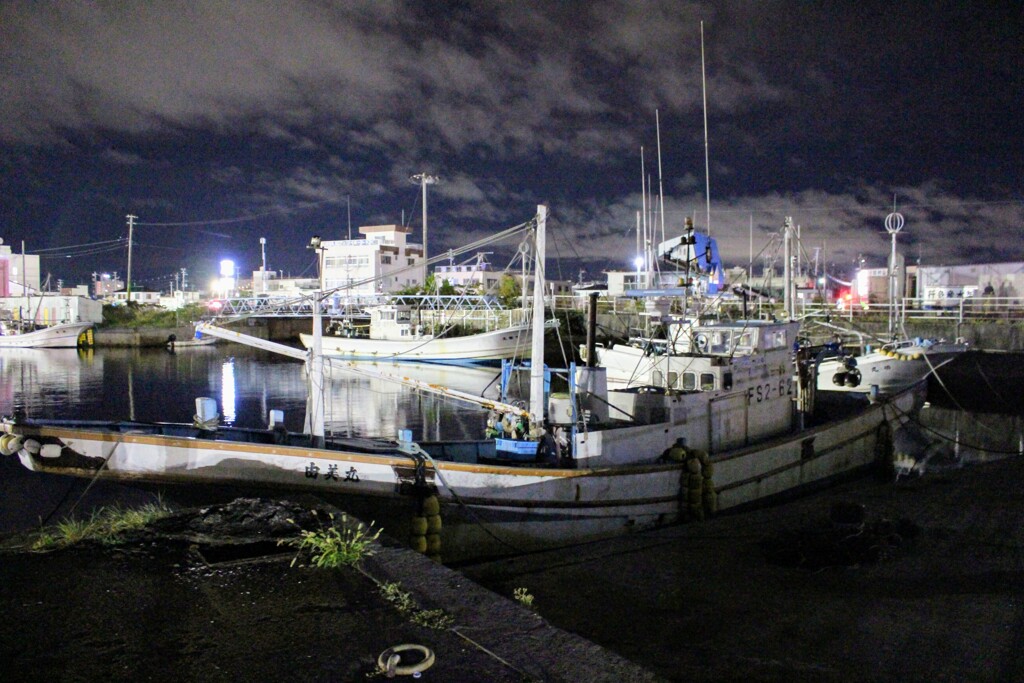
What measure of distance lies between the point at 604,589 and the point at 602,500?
3235 mm

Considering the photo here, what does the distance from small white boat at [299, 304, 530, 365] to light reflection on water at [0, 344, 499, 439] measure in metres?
2.39

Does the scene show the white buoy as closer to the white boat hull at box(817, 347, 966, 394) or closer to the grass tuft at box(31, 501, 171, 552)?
the grass tuft at box(31, 501, 171, 552)

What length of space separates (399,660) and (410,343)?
55331mm

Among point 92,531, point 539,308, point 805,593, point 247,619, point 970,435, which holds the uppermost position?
point 539,308

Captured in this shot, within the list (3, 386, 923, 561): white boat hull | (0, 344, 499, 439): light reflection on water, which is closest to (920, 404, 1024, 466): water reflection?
(3, 386, 923, 561): white boat hull

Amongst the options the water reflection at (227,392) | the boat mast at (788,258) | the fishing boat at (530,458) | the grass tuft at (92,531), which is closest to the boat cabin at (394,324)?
the water reflection at (227,392)

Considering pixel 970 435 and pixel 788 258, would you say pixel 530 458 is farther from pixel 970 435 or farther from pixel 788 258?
pixel 970 435

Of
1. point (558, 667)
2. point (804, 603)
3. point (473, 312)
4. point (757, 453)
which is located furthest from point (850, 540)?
point (473, 312)

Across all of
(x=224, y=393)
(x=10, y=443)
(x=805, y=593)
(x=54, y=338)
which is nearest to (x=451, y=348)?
(x=224, y=393)

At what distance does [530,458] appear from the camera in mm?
13570

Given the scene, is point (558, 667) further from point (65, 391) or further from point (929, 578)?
point (65, 391)

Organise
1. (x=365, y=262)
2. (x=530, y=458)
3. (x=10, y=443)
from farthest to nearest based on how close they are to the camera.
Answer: (x=365, y=262) → (x=530, y=458) → (x=10, y=443)

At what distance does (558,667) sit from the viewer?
13.3 feet

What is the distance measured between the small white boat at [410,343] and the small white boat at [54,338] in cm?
2588
